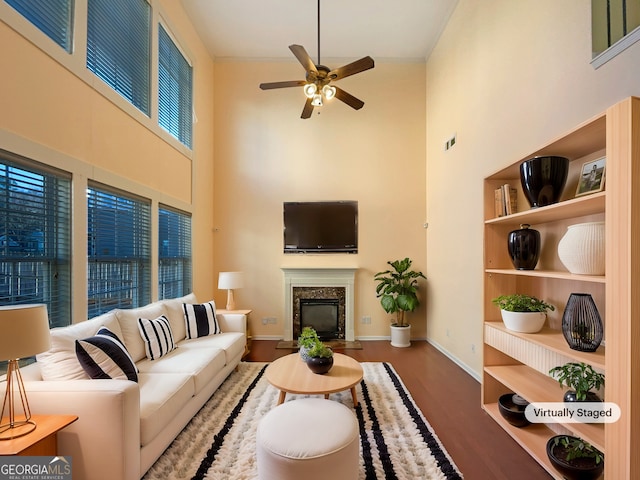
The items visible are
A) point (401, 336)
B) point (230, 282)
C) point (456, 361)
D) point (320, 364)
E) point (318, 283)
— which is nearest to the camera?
point (320, 364)

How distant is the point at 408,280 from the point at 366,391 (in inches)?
90.0

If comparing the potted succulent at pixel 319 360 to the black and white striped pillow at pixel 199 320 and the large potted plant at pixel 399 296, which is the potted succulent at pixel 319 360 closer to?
the black and white striped pillow at pixel 199 320

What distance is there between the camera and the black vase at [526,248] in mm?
2152

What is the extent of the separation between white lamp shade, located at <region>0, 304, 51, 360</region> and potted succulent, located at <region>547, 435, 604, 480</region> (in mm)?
2771

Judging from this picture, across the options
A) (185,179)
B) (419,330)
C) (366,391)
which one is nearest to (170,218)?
(185,179)

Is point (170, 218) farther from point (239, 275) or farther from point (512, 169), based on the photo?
point (512, 169)

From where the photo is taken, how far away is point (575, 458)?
5.53 ft

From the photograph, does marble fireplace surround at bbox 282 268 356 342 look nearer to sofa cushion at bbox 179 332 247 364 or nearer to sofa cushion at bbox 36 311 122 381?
sofa cushion at bbox 179 332 247 364

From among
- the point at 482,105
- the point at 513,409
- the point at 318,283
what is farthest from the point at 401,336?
the point at 482,105

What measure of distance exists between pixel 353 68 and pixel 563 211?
2.15m

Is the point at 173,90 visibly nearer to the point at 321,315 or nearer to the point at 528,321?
the point at 321,315

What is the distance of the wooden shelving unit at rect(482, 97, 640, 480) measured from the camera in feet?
4.33

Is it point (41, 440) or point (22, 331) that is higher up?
point (22, 331)

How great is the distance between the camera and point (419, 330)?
16.1 feet
